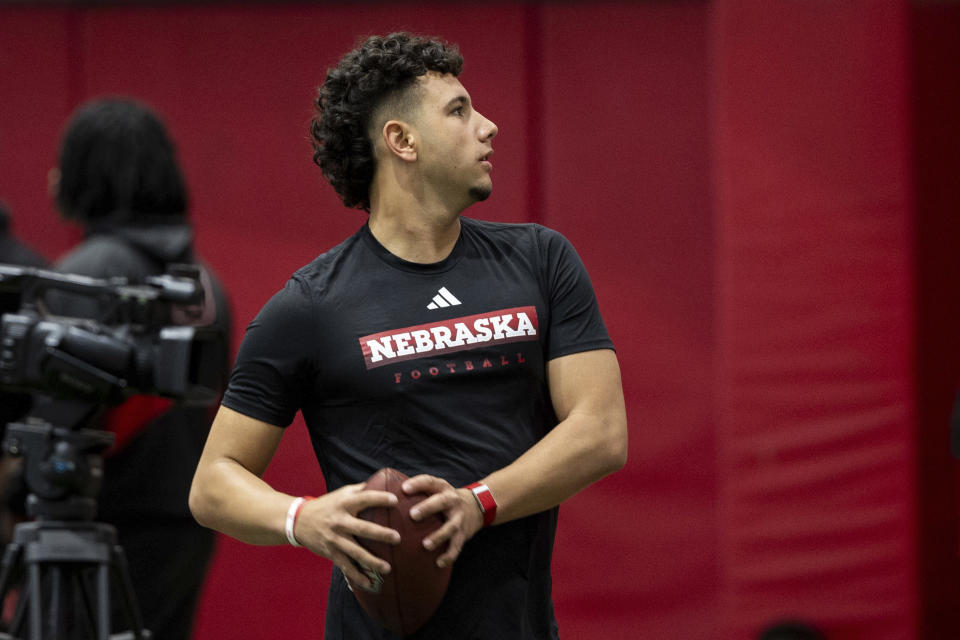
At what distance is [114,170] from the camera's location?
2.64 meters

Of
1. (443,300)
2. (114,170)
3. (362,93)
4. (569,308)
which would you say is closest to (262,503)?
(443,300)

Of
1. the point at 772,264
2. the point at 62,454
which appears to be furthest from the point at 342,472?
the point at 772,264

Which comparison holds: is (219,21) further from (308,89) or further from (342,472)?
(342,472)

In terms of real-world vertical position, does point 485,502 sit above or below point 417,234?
below

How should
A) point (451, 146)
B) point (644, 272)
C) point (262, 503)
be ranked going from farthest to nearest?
1. point (644, 272)
2. point (451, 146)
3. point (262, 503)

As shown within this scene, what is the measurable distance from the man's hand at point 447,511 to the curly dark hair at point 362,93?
535mm

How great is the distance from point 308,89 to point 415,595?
10.5 feet

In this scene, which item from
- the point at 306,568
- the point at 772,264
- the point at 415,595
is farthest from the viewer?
the point at 306,568

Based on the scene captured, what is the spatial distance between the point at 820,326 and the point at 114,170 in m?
2.12

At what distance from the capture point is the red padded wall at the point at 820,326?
3545 millimetres

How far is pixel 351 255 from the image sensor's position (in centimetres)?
175

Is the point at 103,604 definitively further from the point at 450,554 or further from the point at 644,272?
the point at 644,272

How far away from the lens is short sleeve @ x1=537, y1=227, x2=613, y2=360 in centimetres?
168

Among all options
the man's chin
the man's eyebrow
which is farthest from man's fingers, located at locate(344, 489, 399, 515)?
the man's eyebrow
